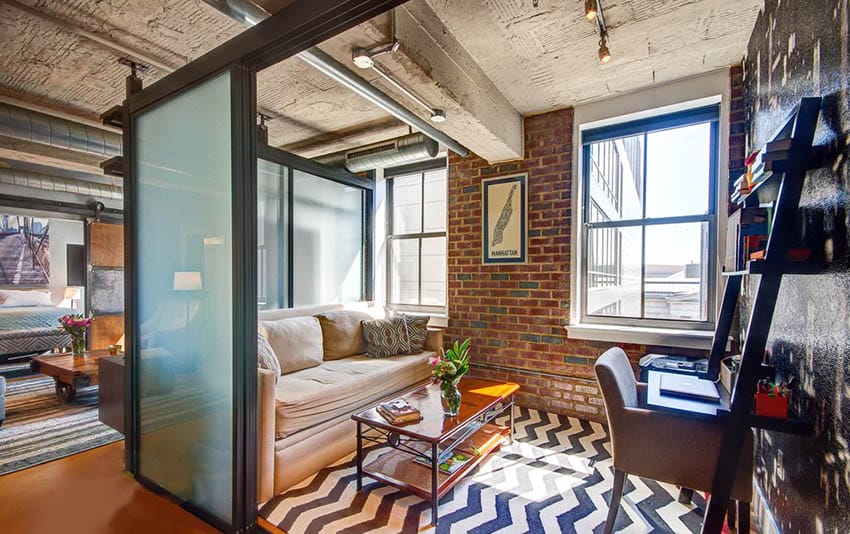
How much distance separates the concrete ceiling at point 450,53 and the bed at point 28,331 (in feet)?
13.0

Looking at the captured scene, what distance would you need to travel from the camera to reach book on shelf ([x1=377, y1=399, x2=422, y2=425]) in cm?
216

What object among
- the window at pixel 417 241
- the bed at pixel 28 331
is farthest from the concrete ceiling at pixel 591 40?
the bed at pixel 28 331

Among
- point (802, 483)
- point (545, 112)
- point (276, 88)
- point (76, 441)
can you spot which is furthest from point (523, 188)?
point (76, 441)

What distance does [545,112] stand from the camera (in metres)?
3.53

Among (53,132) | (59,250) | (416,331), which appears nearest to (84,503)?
(416,331)

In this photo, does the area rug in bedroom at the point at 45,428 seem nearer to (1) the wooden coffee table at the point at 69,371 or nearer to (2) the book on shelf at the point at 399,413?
(1) the wooden coffee table at the point at 69,371

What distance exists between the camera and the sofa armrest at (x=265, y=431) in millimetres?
2041

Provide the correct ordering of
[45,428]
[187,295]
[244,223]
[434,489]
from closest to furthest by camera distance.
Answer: [244,223]
[434,489]
[187,295]
[45,428]

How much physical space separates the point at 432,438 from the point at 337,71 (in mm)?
2181

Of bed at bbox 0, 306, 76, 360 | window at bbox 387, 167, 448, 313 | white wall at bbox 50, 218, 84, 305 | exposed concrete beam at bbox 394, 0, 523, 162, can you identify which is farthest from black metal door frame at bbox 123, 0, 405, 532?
white wall at bbox 50, 218, 84, 305

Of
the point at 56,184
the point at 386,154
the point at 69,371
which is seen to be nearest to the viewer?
the point at 69,371

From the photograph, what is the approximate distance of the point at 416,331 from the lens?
3.80 meters

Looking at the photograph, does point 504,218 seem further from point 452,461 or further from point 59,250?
point 59,250

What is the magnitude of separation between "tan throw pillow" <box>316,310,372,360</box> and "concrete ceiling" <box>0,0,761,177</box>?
1.99 meters
